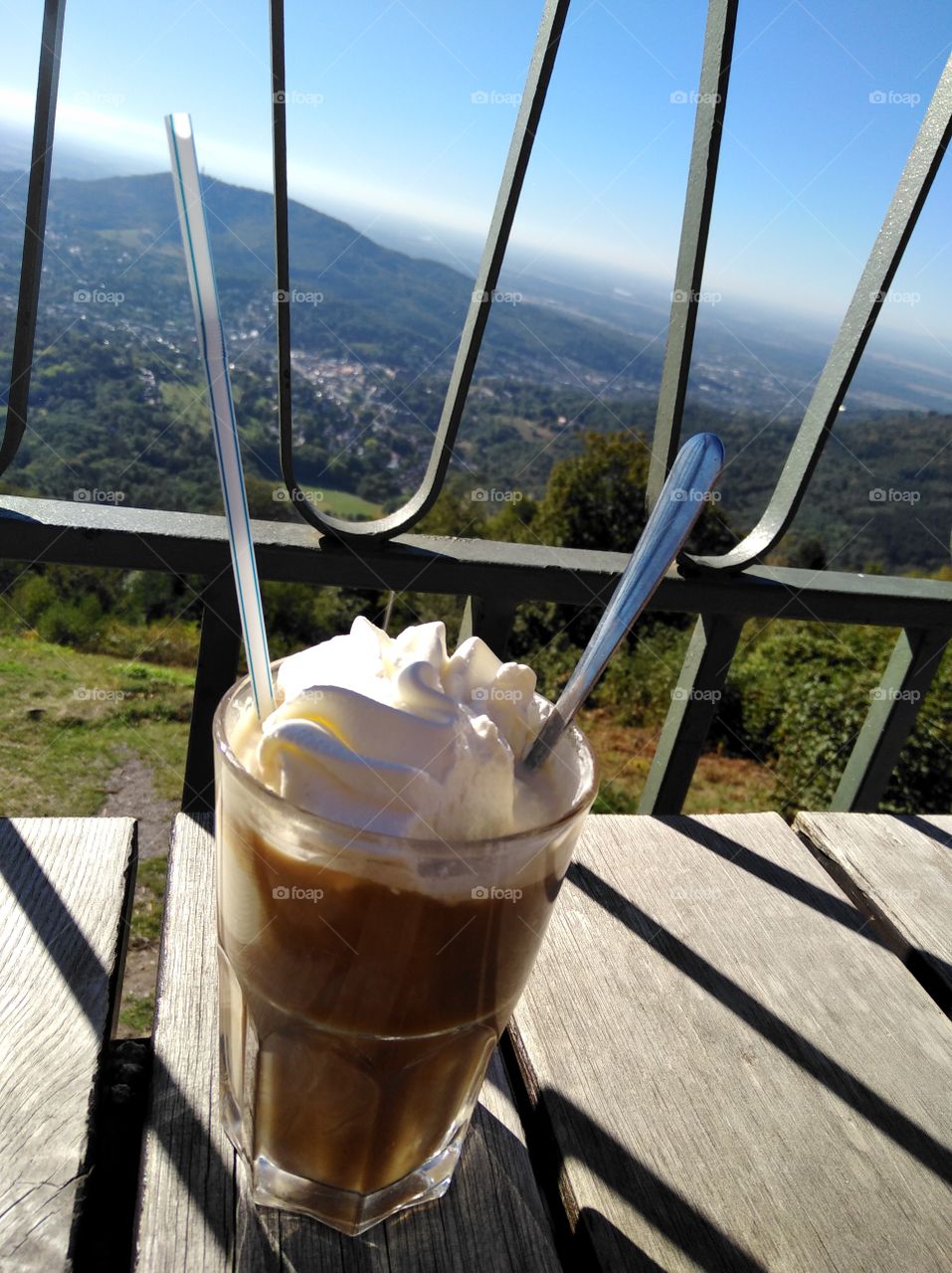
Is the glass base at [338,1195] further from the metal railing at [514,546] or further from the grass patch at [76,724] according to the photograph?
the grass patch at [76,724]

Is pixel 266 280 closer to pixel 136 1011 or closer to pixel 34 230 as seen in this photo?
pixel 34 230

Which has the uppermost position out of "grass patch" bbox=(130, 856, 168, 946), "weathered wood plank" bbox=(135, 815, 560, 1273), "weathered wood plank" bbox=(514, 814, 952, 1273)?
"weathered wood plank" bbox=(514, 814, 952, 1273)

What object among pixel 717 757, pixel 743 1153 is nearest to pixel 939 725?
pixel 717 757

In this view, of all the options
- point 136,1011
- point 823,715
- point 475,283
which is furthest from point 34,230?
point 823,715

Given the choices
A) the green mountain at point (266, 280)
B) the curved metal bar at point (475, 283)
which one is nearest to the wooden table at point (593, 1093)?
the curved metal bar at point (475, 283)

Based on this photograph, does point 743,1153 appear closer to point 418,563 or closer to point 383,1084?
point 383,1084

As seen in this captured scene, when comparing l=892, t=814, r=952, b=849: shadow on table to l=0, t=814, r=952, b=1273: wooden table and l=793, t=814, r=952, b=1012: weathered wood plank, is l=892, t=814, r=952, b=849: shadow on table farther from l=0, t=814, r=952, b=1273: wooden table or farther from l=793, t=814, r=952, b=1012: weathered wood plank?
l=0, t=814, r=952, b=1273: wooden table

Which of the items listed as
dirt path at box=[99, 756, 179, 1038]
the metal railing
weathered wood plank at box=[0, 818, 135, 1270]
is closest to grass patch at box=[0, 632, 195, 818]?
dirt path at box=[99, 756, 179, 1038]
